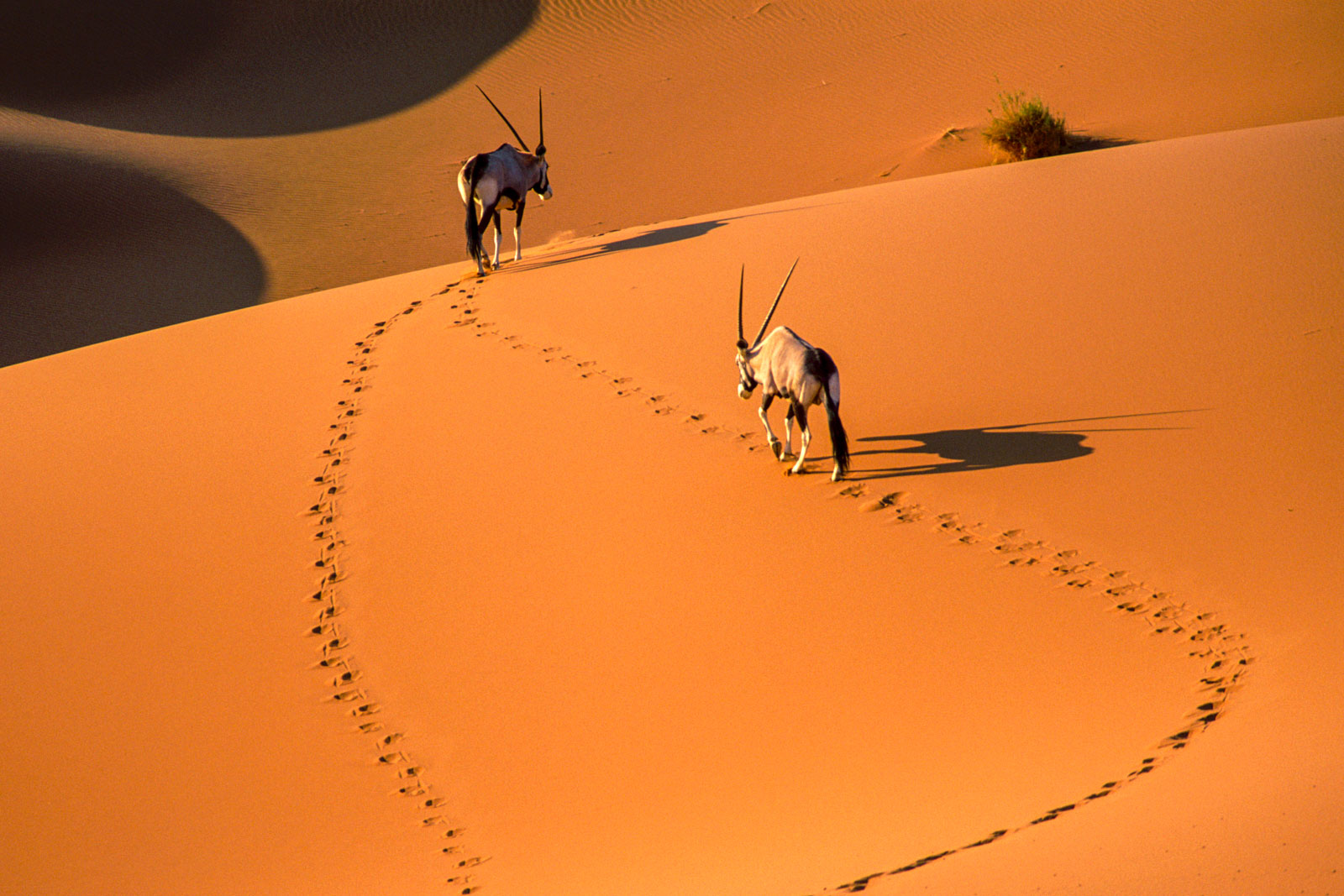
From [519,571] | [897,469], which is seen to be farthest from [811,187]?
[519,571]

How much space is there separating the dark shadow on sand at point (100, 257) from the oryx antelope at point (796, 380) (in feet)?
44.7

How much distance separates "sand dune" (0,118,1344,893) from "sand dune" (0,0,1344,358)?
3.79 m

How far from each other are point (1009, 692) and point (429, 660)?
A: 9.82 ft

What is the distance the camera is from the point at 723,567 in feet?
20.8

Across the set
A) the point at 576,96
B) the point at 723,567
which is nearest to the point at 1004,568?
the point at 723,567

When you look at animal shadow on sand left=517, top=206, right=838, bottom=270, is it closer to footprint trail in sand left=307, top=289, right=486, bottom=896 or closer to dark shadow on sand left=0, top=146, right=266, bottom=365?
footprint trail in sand left=307, top=289, right=486, bottom=896

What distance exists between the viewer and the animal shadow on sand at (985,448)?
715 cm

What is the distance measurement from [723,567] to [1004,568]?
5.24ft

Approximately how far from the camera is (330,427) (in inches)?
331

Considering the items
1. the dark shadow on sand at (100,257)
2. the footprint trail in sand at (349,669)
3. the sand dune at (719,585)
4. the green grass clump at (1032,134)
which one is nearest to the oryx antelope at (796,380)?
the sand dune at (719,585)

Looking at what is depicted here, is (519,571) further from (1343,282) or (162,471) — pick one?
(1343,282)

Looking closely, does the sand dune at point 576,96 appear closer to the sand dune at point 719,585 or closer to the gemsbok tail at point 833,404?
the sand dune at point 719,585

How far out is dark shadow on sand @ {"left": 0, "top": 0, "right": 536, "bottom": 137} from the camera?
26375mm

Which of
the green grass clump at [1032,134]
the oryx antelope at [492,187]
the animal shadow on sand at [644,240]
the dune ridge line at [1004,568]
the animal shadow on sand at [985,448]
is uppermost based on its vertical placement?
the green grass clump at [1032,134]
